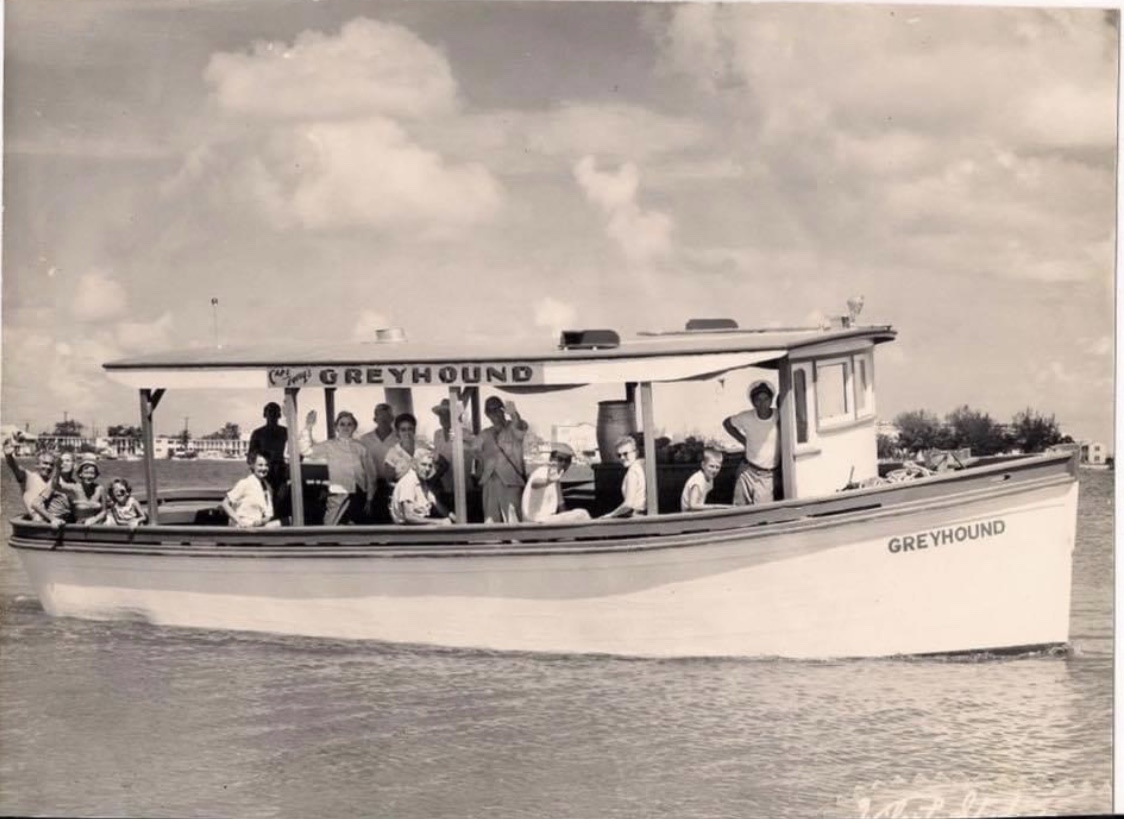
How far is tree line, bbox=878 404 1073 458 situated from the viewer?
36.4ft

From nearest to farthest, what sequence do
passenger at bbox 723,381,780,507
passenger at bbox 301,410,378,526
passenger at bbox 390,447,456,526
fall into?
A: 1. passenger at bbox 723,381,780,507
2. passenger at bbox 390,447,456,526
3. passenger at bbox 301,410,378,526

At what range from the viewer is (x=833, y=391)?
9703 mm

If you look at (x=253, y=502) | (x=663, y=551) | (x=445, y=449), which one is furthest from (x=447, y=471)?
(x=663, y=551)

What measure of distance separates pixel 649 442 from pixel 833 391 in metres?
1.25

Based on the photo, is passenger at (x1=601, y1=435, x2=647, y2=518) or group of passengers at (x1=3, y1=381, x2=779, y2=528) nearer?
passenger at (x1=601, y1=435, x2=647, y2=518)

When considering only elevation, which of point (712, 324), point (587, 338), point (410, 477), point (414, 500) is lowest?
point (414, 500)

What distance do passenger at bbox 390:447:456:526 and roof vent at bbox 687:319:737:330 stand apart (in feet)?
6.45

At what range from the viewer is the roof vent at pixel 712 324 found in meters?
10.2

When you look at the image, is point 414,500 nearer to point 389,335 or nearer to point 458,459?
point 458,459

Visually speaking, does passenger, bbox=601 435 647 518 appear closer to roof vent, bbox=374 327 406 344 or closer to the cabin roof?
the cabin roof

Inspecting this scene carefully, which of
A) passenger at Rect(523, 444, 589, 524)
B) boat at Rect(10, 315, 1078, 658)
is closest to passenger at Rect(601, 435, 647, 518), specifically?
boat at Rect(10, 315, 1078, 658)

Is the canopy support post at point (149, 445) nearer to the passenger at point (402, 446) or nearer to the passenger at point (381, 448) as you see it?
the passenger at point (381, 448)

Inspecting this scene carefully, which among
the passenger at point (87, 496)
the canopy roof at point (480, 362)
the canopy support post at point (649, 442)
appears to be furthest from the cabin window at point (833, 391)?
the passenger at point (87, 496)

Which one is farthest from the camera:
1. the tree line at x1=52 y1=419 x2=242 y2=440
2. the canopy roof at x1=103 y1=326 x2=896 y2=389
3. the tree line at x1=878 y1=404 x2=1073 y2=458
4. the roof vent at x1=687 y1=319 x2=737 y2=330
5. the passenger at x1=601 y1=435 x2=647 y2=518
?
the tree line at x1=878 y1=404 x2=1073 y2=458
